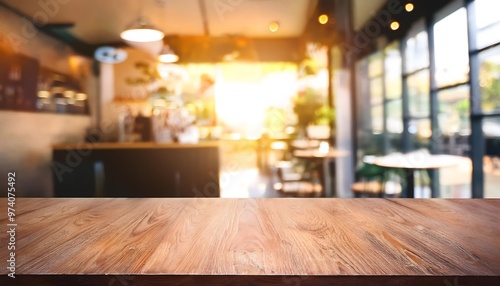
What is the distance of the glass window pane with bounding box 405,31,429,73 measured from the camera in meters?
4.55

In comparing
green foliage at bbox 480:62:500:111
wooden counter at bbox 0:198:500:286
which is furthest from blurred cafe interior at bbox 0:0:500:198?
wooden counter at bbox 0:198:500:286

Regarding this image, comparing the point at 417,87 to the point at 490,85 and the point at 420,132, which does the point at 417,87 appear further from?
the point at 490,85

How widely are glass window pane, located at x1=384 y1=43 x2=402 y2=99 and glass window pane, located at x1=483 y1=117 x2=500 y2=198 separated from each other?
187cm

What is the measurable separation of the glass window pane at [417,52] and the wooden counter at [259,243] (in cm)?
381

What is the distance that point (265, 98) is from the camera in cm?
931

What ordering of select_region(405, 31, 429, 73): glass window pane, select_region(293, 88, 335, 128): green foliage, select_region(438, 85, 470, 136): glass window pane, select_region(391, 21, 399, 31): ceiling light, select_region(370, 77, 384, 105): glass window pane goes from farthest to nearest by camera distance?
select_region(293, 88, 335, 128): green foliage → select_region(370, 77, 384, 105): glass window pane → select_region(391, 21, 399, 31): ceiling light → select_region(405, 31, 429, 73): glass window pane → select_region(438, 85, 470, 136): glass window pane

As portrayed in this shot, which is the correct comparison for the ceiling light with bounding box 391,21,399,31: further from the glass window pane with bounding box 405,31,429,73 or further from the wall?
the wall

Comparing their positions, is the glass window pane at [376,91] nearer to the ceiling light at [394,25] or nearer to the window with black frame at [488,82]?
the ceiling light at [394,25]

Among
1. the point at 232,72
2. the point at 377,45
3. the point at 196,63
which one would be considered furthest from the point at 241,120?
the point at 377,45

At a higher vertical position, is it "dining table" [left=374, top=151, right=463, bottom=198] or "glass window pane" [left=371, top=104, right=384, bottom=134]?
"glass window pane" [left=371, top=104, right=384, bottom=134]

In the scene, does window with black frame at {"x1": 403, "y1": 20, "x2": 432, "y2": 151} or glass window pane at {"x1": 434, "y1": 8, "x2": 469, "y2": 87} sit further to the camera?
window with black frame at {"x1": 403, "y1": 20, "x2": 432, "y2": 151}

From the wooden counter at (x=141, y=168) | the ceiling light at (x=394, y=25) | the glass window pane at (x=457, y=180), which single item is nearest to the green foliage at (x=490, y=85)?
the glass window pane at (x=457, y=180)

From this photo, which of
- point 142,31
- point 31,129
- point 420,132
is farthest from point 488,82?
point 31,129

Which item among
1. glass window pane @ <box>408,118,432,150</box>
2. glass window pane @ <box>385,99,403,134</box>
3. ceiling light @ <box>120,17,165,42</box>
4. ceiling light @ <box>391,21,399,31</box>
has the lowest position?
glass window pane @ <box>408,118,432,150</box>
